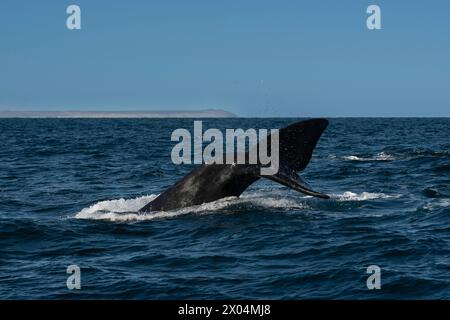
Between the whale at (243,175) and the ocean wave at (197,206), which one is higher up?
the whale at (243,175)

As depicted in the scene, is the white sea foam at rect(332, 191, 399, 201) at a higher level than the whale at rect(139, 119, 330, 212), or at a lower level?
lower

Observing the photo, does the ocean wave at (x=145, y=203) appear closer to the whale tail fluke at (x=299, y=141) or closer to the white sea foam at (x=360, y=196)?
the white sea foam at (x=360, y=196)

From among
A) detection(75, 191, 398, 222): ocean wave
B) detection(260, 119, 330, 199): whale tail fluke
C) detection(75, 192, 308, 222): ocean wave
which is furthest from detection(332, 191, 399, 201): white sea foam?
detection(260, 119, 330, 199): whale tail fluke

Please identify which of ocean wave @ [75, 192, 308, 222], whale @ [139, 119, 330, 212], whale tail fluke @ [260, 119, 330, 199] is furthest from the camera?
ocean wave @ [75, 192, 308, 222]

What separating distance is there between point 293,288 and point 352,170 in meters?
17.6

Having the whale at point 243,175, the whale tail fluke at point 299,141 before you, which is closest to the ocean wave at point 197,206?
the whale at point 243,175

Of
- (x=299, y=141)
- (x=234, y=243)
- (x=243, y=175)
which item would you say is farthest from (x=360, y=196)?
(x=234, y=243)

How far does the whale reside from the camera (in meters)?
14.2

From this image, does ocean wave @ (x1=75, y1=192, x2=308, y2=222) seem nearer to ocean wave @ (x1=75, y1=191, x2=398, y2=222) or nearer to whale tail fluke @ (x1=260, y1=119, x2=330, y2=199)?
ocean wave @ (x1=75, y1=191, x2=398, y2=222)

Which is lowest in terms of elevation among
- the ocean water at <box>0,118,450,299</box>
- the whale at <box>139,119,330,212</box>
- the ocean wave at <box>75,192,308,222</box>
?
the ocean water at <box>0,118,450,299</box>

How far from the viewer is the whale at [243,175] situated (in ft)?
46.8

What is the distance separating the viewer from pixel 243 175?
15078 millimetres

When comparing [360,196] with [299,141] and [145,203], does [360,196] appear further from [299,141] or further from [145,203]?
[145,203]
